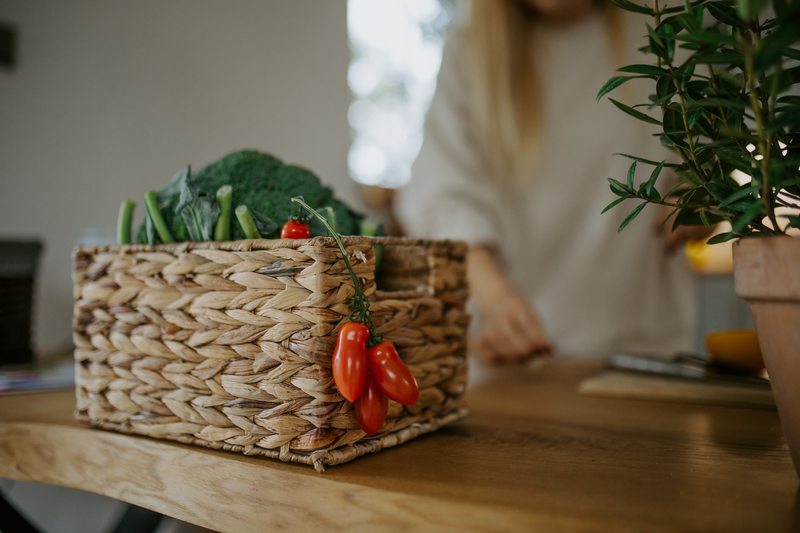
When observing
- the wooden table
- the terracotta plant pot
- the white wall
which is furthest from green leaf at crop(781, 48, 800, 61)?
the white wall

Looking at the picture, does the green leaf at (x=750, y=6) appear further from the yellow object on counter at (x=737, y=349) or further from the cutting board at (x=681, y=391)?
the yellow object on counter at (x=737, y=349)

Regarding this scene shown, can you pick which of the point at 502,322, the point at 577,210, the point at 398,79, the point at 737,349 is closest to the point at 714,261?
the point at 577,210

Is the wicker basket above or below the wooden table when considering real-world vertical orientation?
above

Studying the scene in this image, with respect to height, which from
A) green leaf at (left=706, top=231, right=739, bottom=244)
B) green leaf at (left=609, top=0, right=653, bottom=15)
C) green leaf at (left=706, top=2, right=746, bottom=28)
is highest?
green leaf at (left=609, top=0, right=653, bottom=15)

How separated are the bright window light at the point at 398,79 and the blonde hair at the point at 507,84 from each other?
1726mm

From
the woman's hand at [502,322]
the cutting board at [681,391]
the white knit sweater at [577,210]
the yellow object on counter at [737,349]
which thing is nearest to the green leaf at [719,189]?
the cutting board at [681,391]

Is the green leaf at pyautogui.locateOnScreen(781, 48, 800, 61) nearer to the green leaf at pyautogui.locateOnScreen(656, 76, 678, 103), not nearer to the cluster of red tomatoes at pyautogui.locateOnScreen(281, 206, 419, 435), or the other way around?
the green leaf at pyautogui.locateOnScreen(656, 76, 678, 103)

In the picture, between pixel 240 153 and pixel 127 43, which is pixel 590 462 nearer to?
pixel 240 153

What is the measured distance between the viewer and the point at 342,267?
434mm

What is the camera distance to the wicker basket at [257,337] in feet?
1.40

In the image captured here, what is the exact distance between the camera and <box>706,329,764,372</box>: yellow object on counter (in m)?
0.87

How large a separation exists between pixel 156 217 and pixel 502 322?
925mm

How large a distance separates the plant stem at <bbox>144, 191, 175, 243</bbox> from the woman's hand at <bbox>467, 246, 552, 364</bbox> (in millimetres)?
904

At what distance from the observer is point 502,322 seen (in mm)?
1275
